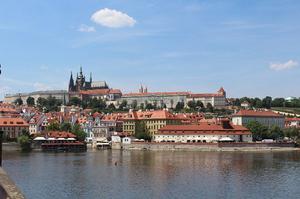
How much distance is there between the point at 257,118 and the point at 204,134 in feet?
113

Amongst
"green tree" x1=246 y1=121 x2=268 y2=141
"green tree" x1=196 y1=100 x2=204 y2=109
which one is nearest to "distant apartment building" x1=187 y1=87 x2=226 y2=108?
"green tree" x1=196 y1=100 x2=204 y2=109

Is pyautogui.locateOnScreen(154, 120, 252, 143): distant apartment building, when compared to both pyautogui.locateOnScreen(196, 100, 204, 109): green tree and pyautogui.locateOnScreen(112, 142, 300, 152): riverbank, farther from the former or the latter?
pyautogui.locateOnScreen(196, 100, 204, 109): green tree

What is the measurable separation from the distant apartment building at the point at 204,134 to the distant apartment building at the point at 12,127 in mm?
23314

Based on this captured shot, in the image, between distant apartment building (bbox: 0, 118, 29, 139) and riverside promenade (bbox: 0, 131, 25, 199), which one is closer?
riverside promenade (bbox: 0, 131, 25, 199)

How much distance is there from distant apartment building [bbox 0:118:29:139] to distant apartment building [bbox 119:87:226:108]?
9189cm

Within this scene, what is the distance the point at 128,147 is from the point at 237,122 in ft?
117

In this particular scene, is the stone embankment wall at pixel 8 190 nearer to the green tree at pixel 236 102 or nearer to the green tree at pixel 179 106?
the green tree at pixel 179 106

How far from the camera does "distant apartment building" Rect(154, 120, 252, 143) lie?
82.1 meters

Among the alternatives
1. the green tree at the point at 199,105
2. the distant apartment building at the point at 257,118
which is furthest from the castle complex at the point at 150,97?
the distant apartment building at the point at 257,118

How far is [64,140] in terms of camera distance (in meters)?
77.9

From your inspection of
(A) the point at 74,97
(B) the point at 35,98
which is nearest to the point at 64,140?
(A) the point at 74,97

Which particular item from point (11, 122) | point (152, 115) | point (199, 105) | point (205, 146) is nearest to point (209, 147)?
point (205, 146)

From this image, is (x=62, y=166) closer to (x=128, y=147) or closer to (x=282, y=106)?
(x=128, y=147)

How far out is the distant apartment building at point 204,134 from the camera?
82.1 meters
